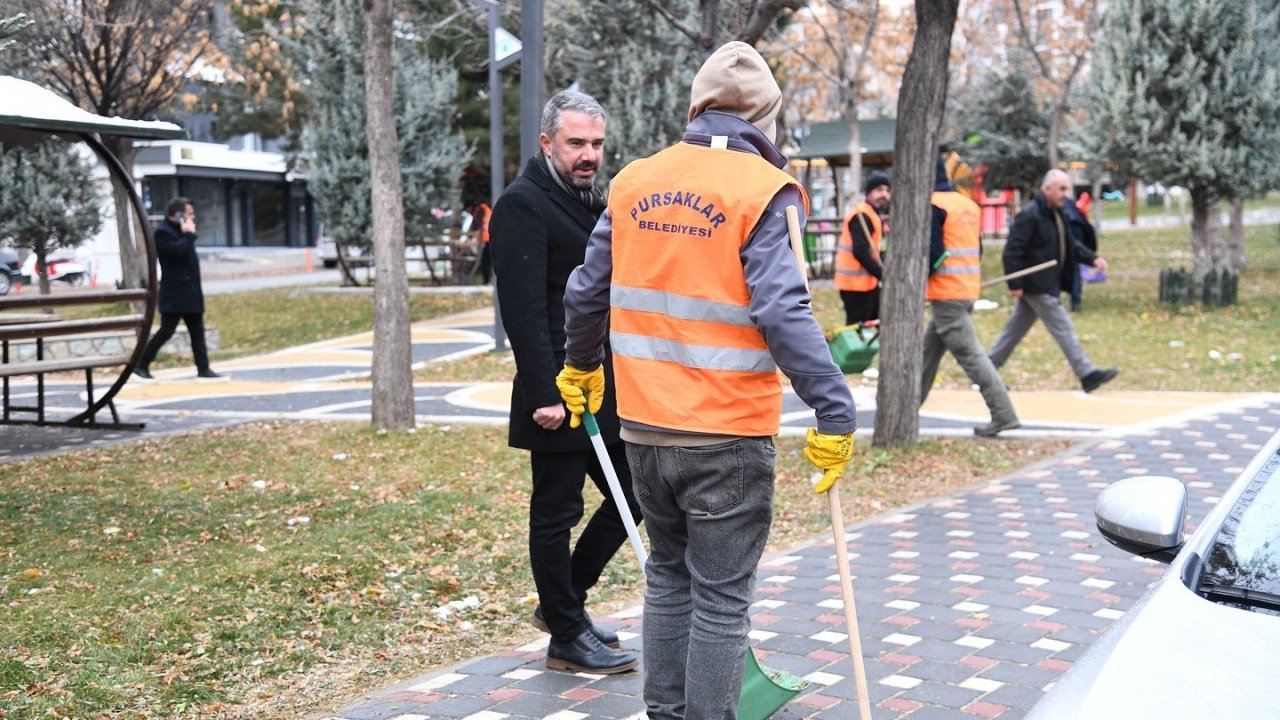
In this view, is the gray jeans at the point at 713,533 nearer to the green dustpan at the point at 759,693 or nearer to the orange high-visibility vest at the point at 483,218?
the green dustpan at the point at 759,693

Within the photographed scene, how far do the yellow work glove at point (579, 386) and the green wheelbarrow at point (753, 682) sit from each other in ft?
0.20

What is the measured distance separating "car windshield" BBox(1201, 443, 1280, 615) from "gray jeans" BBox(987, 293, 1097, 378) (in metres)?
7.44

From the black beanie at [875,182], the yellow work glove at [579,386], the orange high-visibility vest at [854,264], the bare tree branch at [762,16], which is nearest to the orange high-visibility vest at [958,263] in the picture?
the orange high-visibility vest at [854,264]

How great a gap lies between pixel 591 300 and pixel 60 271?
109ft

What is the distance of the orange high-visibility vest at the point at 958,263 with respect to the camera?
9.48 m

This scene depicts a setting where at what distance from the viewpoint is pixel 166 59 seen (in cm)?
2105

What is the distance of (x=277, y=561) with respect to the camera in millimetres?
6000

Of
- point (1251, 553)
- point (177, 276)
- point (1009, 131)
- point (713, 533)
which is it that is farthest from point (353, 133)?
point (1009, 131)

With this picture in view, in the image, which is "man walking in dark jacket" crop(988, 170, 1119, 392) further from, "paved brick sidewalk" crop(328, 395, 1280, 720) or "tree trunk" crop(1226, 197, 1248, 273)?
"tree trunk" crop(1226, 197, 1248, 273)

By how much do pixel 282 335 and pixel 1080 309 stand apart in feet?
35.7

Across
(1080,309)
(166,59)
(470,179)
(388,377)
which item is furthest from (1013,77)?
(388,377)

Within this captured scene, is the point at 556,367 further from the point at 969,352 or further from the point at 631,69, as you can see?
the point at 631,69

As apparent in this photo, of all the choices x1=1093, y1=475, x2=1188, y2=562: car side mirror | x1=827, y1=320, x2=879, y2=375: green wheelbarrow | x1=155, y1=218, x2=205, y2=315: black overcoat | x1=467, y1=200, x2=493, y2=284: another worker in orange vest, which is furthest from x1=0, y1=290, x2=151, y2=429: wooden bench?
x1=467, y1=200, x2=493, y2=284: another worker in orange vest

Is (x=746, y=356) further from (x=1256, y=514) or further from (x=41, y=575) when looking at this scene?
(x=41, y=575)
